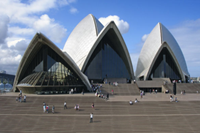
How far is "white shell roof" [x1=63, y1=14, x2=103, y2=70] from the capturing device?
33.0 meters

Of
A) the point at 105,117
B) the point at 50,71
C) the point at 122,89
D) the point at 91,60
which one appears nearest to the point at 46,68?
the point at 50,71

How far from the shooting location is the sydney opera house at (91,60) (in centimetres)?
2625

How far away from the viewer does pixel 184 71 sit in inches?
1561

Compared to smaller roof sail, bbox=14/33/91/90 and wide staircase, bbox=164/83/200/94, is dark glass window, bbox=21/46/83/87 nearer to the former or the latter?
smaller roof sail, bbox=14/33/91/90

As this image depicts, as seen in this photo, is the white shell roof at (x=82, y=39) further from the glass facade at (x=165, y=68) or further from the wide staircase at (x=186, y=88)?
the wide staircase at (x=186, y=88)

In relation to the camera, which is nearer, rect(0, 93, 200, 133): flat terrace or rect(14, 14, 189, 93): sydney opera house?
rect(0, 93, 200, 133): flat terrace

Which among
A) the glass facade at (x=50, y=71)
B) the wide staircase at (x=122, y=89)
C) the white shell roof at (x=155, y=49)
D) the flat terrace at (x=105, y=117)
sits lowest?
the flat terrace at (x=105, y=117)

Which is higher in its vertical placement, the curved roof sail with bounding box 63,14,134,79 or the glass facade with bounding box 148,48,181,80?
the curved roof sail with bounding box 63,14,134,79

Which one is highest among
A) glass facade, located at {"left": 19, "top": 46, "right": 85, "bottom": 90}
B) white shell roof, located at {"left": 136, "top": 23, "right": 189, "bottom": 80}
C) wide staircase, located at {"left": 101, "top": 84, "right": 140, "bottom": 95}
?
white shell roof, located at {"left": 136, "top": 23, "right": 189, "bottom": 80}

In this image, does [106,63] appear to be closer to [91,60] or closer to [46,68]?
[91,60]

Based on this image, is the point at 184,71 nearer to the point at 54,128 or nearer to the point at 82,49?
the point at 82,49

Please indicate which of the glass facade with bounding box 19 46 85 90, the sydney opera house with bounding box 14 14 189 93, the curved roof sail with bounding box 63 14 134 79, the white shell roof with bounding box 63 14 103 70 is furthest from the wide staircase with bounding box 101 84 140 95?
the white shell roof with bounding box 63 14 103 70

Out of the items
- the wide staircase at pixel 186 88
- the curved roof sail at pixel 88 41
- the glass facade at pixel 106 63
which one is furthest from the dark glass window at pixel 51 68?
the wide staircase at pixel 186 88

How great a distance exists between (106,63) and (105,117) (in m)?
19.8
